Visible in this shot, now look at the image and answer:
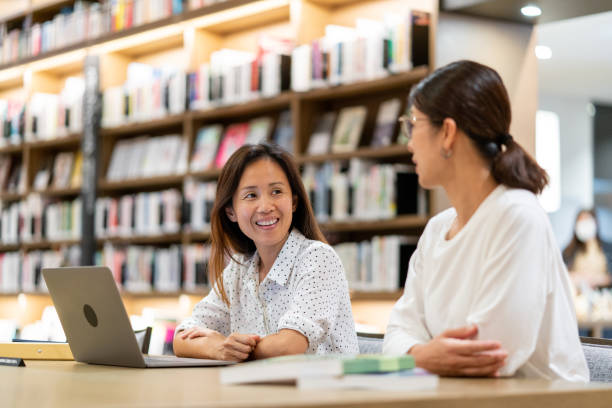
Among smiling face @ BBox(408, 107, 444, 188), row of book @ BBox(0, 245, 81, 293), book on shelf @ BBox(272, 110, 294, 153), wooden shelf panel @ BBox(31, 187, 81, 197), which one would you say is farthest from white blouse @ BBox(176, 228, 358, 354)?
wooden shelf panel @ BBox(31, 187, 81, 197)

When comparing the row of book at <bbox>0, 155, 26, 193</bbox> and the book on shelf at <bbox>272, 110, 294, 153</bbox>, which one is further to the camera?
the row of book at <bbox>0, 155, 26, 193</bbox>

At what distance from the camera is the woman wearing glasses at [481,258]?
1453mm

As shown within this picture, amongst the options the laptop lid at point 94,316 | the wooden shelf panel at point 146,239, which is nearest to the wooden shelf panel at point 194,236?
the wooden shelf panel at point 146,239

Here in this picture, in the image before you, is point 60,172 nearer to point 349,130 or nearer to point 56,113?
point 56,113

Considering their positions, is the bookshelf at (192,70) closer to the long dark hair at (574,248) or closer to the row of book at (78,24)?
the row of book at (78,24)

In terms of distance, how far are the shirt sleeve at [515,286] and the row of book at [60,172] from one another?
505 centimetres

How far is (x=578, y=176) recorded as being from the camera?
9.26m

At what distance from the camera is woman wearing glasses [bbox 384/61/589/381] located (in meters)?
1.45

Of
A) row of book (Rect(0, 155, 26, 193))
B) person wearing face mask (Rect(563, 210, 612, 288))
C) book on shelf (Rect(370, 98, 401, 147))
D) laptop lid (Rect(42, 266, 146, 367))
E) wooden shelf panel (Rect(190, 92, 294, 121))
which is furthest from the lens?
person wearing face mask (Rect(563, 210, 612, 288))

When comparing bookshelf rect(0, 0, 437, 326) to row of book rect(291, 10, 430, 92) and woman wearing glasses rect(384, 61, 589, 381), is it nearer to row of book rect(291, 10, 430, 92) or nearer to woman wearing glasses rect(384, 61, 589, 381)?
row of book rect(291, 10, 430, 92)

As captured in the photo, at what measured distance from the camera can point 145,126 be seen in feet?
18.4

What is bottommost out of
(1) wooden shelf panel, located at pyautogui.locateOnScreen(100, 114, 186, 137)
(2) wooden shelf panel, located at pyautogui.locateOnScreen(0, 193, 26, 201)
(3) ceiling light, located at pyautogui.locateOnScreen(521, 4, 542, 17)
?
(2) wooden shelf panel, located at pyautogui.locateOnScreen(0, 193, 26, 201)

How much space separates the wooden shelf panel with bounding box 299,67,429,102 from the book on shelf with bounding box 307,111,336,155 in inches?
4.3

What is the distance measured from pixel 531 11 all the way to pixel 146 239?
2.91m
